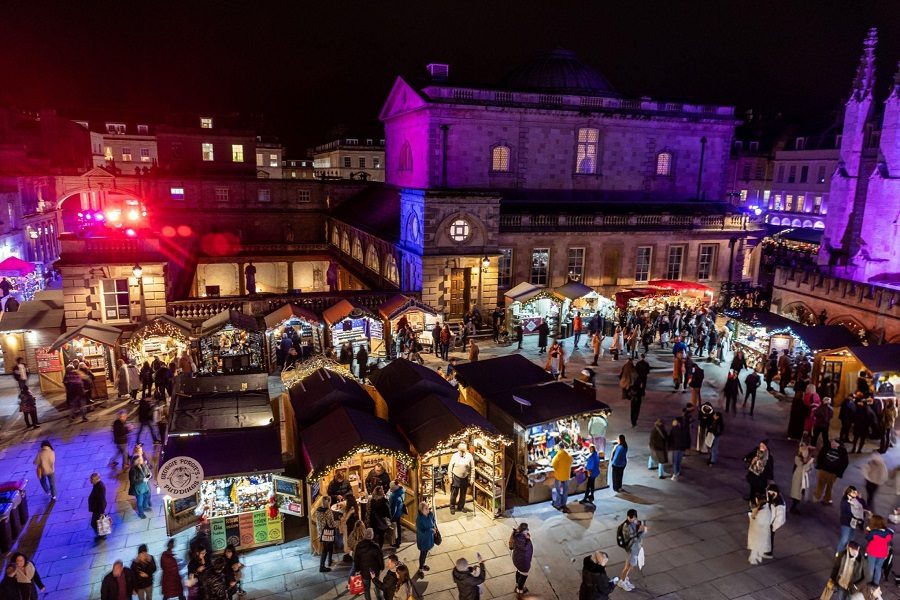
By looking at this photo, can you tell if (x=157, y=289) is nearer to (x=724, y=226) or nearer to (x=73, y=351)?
(x=73, y=351)

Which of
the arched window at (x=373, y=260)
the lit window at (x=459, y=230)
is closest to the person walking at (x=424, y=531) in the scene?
the lit window at (x=459, y=230)

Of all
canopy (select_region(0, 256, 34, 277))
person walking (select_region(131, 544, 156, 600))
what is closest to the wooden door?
person walking (select_region(131, 544, 156, 600))

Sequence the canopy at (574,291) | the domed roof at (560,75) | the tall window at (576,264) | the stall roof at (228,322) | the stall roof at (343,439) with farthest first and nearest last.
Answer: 1. the domed roof at (560,75)
2. the tall window at (576,264)
3. the canopy at (574,291)
4. the stall roof at (228,322)
5. the stall roof at (343,439)

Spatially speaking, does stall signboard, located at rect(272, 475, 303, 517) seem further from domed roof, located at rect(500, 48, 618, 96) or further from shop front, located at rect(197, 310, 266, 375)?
domed roof, located at rect(500, 48, 618, 96)

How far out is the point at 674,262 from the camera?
34.3 metres

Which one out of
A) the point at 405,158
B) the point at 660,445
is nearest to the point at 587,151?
the point at 405,158

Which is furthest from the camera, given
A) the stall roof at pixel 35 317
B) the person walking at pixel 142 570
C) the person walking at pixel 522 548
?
the stall roof at pixel 35 317

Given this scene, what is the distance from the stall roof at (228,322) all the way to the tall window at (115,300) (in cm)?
314

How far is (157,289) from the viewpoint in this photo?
23.9 m

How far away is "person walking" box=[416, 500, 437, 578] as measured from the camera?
444 inches

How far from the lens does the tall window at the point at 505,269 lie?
101 ft

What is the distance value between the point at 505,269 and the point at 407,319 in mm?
7706

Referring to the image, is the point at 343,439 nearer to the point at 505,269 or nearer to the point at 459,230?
the point at 459,230

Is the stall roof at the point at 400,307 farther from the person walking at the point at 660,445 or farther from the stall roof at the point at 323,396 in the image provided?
the person walking at the point at 660,445
